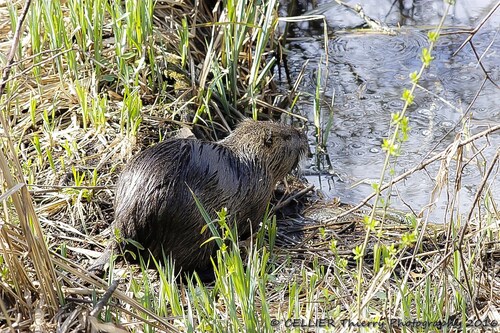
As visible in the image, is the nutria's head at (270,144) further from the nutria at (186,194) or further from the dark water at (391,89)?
the dark water at (391,89)

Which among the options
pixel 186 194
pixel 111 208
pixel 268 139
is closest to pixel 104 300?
pixel 186 194

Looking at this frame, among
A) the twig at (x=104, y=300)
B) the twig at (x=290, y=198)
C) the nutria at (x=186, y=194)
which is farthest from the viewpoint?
the twig at (x=290, y=198)

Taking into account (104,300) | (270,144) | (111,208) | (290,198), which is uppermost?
(104,300)

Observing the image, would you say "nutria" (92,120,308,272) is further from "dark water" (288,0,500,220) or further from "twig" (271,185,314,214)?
"dark water" (288,0,500,220)

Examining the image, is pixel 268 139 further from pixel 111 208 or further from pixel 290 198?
pixel 111 208

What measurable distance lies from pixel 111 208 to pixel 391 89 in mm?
2284

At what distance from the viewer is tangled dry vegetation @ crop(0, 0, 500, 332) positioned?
2430mm

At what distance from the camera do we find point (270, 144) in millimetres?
3721

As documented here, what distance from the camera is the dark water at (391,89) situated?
4.33m

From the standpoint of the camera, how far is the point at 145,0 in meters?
4.05

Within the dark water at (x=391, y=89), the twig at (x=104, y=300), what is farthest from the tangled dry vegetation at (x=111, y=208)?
the dark water at (x=391, y=89)

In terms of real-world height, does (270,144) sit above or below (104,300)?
below

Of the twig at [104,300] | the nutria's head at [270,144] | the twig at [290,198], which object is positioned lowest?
the twig at [290,198]

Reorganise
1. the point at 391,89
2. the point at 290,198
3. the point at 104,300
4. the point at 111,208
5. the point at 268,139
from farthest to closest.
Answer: the point at 391,89 < the point at 290,198 < the point at 268,139 < the point at 111,208 < the point at 104,300
